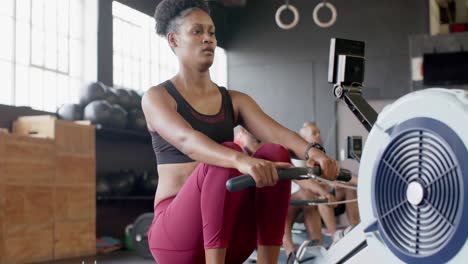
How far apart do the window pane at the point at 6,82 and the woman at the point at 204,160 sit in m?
3.83

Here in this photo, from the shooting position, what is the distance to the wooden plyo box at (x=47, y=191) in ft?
14.8

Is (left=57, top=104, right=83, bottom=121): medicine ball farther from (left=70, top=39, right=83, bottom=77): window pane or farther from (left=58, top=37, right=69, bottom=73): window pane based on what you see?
Answer: (left=70, top=39, right=83, bottom=77): window pane

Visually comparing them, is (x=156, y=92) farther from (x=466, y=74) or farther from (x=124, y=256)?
(x=466, y=74)

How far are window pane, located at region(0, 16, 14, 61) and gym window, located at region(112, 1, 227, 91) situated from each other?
169cm

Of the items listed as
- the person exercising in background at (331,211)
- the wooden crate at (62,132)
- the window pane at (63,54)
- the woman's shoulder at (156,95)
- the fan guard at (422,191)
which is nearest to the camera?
the fan guard at (422,191)

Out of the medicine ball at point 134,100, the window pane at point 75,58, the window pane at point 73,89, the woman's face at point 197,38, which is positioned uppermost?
the window pane at point 75,58

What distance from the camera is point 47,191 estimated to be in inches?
193

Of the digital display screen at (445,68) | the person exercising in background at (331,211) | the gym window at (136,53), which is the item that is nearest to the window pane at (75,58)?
the gym window at (136,53)

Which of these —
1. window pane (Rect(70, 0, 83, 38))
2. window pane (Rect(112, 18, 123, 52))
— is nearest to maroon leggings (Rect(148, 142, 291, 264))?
window pane (Rect(70, 0, 83, 38))

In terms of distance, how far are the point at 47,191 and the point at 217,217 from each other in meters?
3.56

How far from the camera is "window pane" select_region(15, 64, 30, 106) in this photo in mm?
5642

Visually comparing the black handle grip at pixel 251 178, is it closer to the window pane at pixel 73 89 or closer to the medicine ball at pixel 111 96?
the medicine ball at pixel 111 96

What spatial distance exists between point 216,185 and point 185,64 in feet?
1.56

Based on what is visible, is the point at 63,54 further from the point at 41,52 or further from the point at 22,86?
the point at 22,86
